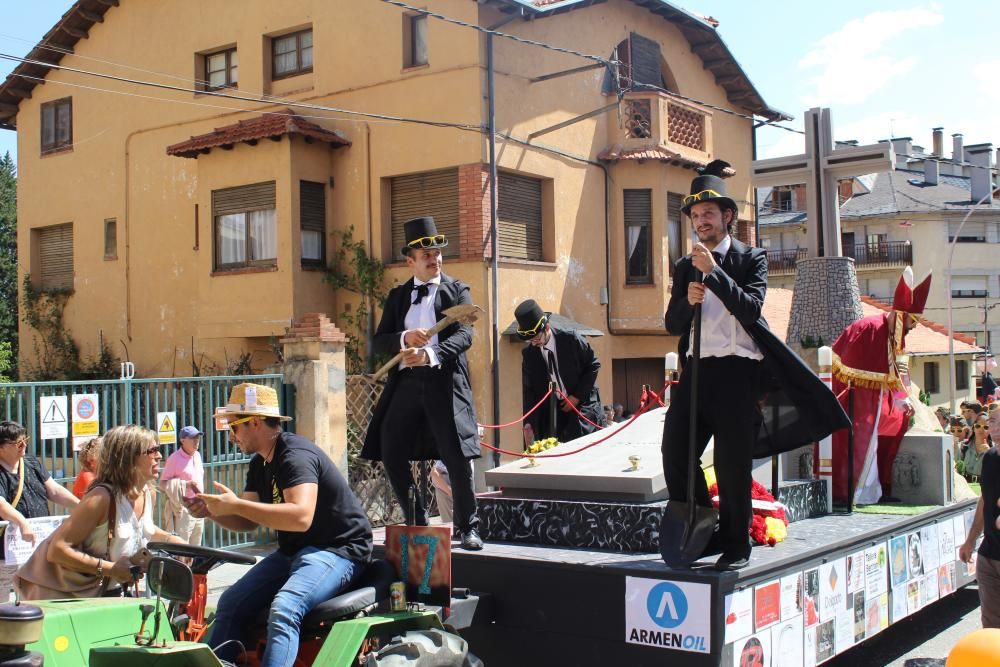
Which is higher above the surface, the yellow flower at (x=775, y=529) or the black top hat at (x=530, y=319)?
the black top hat at (x=530, y=319)

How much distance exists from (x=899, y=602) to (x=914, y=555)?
1.55 feet

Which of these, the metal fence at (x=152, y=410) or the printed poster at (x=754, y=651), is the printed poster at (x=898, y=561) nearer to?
the printed poster at (x=754, y=651)

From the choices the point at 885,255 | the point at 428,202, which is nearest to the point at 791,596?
the point at 428,202

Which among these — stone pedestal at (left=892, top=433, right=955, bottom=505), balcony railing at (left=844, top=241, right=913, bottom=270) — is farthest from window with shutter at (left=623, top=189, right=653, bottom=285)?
balcony railing at (left=844, top=241, right=913, bottom=270)

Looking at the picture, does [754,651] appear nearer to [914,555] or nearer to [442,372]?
[442,372]

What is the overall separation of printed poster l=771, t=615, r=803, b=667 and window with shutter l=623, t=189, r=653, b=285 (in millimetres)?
15438

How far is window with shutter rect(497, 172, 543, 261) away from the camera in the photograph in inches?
709

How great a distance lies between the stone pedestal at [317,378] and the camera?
40.7 feet

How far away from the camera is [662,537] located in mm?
5023

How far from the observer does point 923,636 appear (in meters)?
7.60

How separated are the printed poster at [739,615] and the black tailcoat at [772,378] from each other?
81 cm

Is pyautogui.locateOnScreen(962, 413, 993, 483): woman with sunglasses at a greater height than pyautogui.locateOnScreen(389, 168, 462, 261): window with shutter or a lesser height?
lesser

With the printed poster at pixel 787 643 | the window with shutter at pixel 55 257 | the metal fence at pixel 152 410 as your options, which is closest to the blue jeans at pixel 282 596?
the printed poster at pixel 787 643

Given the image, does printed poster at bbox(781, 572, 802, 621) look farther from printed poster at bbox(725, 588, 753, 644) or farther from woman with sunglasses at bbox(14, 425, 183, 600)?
woman with sunglasses at bbox(14, 425, 183, 600)
